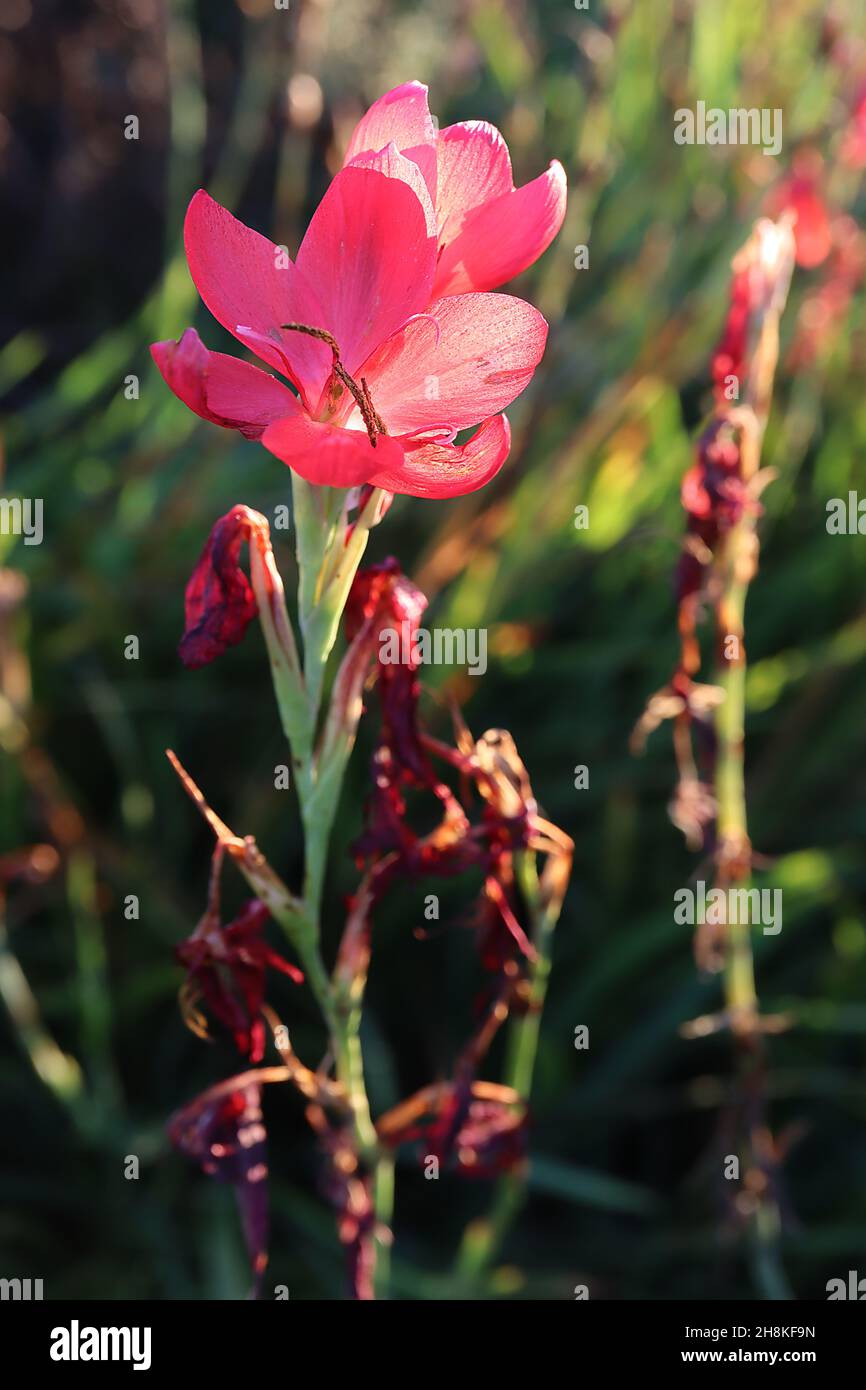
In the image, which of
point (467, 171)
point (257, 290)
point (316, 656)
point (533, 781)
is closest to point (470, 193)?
point (467, 171)

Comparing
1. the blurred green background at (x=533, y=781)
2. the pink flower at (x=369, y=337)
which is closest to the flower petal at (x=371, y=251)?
the pink flower at (x=369, y=337)

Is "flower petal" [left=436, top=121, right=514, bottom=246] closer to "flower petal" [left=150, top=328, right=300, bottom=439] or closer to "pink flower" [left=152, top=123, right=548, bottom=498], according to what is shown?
"pink flower" [left=152, top=123, right=548, bottom=498]

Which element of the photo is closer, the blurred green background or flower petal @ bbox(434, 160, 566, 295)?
flower petal @ bbox(434, 160, 566, 295)

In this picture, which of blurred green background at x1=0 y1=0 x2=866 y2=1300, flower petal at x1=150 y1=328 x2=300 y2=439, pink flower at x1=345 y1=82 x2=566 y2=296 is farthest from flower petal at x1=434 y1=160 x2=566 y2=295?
blurred green background at x1=0 y1=0 x2=866 y2=1300

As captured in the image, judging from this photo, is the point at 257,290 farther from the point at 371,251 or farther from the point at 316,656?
the point at 316,656

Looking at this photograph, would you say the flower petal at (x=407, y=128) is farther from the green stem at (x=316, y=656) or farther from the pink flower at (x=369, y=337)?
the green stem at (x=316, y=656)

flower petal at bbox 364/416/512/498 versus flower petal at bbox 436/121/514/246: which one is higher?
flower petal at bbox 436/121/514/246
